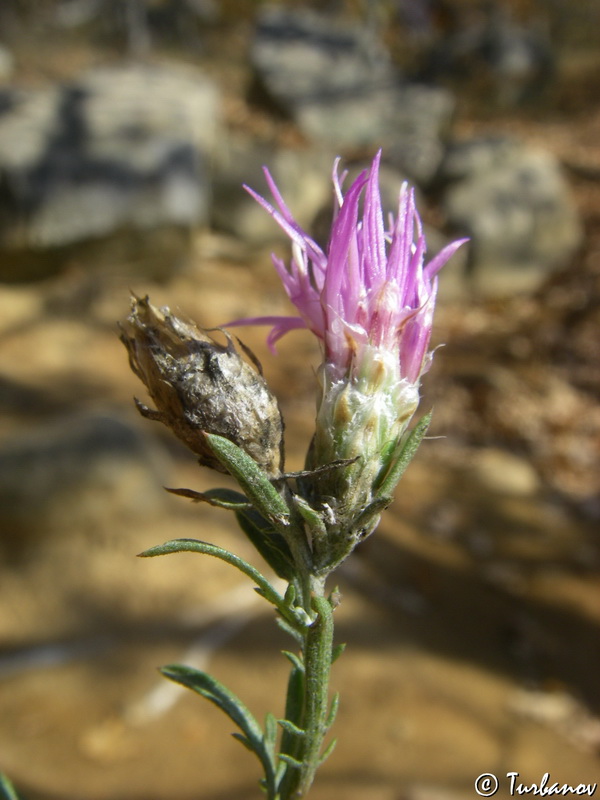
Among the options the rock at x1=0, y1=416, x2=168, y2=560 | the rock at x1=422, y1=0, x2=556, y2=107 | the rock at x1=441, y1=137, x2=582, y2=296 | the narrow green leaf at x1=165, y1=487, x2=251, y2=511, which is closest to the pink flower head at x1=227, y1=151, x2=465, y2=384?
the narrow green leaf at x1=165, y1=487, x2=251, y2=511

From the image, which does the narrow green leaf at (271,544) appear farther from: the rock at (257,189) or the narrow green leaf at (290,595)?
the rock at (257,189)

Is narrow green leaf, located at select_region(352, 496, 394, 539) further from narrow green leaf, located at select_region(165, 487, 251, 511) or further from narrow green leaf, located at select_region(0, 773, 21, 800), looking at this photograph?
narrow green leaf, located at select_region(0, 773, 21, 800)

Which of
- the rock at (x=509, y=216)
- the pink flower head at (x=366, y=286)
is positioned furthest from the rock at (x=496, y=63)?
the pink flower head at (x=366, y=286)

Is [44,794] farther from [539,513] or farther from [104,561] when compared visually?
[539,513]

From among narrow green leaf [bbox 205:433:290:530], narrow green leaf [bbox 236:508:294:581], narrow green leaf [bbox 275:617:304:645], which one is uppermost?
narrow green leaf [bbox 205:433:290:530]

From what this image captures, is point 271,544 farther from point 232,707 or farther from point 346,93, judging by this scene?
point 346,93

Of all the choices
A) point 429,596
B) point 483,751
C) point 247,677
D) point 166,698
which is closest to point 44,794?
point 166,698

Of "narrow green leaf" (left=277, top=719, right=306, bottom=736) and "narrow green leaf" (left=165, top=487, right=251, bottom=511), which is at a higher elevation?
"narrow green leaf" (left=165, top=487, right=251, bottom=511)
